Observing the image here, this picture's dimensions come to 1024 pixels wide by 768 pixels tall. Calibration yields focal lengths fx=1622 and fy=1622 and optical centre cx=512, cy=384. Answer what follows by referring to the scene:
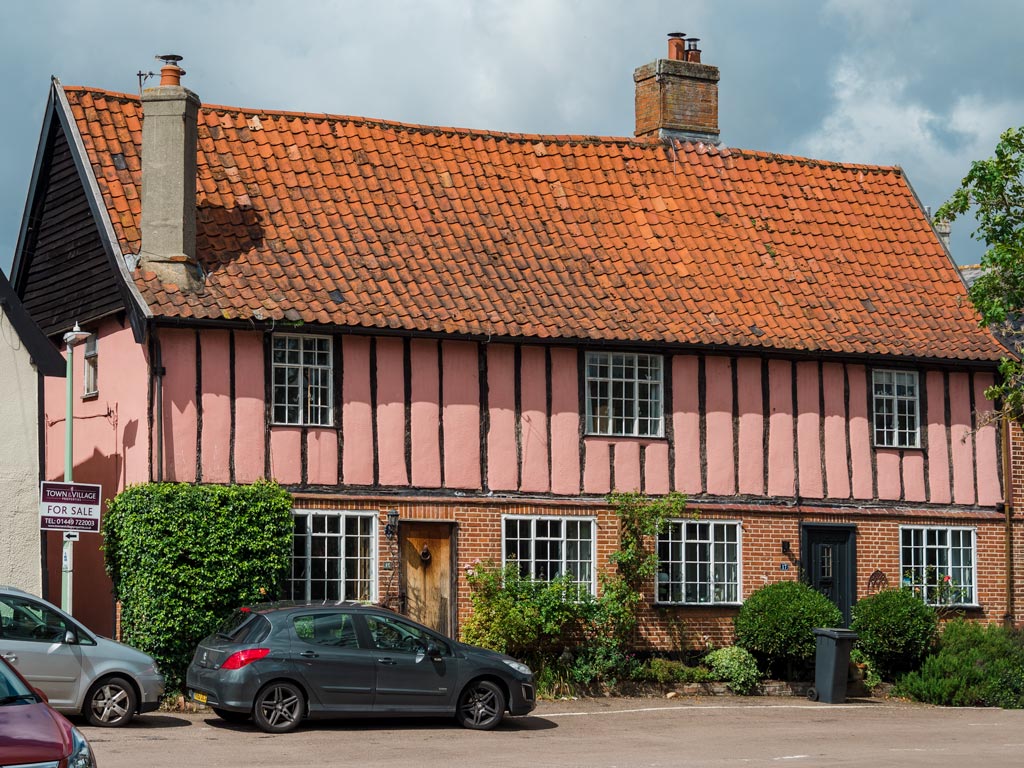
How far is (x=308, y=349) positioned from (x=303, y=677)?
6178 mm

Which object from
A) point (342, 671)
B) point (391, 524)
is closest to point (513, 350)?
point (391, 524)

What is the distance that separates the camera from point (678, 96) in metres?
29.9

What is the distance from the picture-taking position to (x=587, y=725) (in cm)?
2084

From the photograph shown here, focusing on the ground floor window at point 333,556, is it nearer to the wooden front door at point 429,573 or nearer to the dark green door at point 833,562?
the wooden front door at point 429,573

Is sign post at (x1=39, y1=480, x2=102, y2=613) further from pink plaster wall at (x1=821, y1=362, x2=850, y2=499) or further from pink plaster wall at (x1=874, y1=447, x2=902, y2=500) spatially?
pink plaster wall at (x1=874, y1=447, x2=902, y2=500)

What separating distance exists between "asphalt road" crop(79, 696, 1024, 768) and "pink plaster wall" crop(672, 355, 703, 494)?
3782 millimetres

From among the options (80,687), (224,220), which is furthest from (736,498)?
(80,687)

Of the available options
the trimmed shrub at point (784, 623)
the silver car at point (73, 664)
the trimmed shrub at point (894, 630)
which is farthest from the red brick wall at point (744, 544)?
the silver car at point (73, 664)

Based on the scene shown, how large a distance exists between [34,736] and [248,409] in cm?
1192

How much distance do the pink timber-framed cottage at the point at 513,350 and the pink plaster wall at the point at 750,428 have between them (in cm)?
4

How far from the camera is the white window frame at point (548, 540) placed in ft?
81.2

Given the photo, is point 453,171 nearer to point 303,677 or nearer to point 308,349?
point 308,349

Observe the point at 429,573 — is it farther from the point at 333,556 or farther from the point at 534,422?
the point at 534,422

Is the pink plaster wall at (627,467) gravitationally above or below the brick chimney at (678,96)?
below
